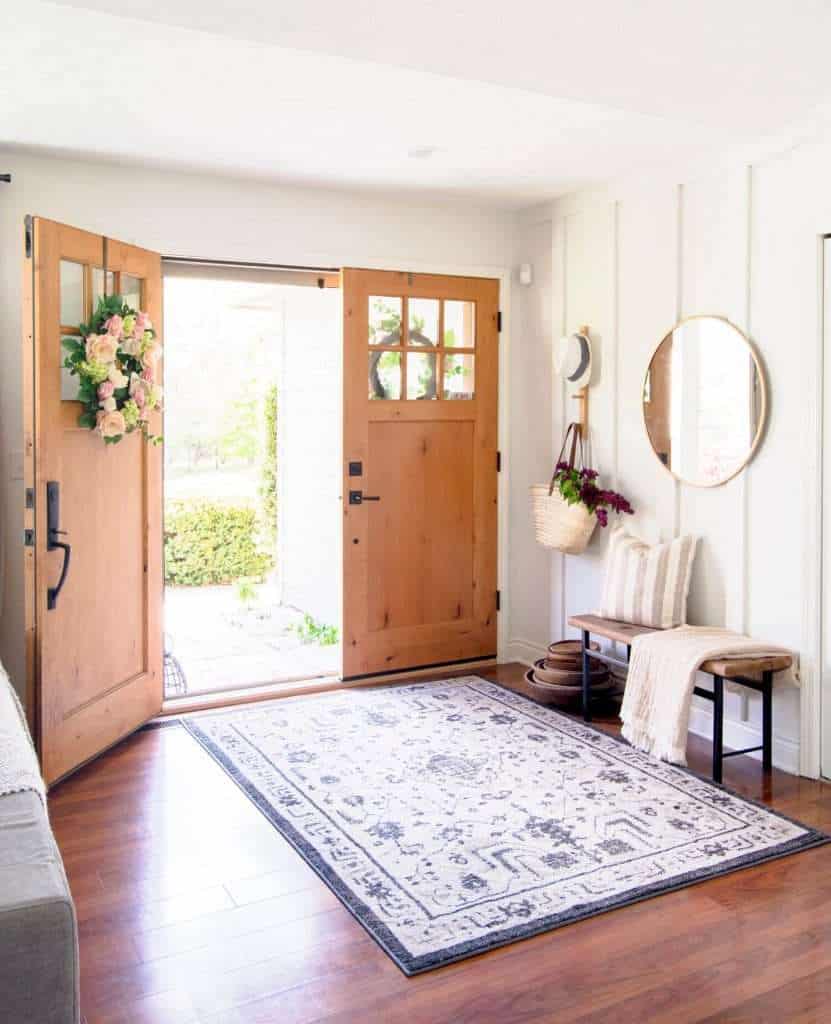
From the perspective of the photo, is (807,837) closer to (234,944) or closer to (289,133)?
(234,944)

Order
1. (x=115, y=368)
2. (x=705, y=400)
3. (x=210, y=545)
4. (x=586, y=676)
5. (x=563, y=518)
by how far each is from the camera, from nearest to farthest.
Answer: (x=115, y=368)
(x=705, y=400)
(x=586, y=676)
(x=563, y=518)
(x=210, y=545)

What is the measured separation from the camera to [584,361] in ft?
15.9

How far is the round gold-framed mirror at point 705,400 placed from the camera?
3918mm

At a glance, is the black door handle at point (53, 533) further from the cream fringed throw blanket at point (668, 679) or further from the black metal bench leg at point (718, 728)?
the black metal bench leg at point (718, 728)

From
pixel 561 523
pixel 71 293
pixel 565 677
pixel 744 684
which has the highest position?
pixel 71 293

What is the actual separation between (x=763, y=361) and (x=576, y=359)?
1.17 meters

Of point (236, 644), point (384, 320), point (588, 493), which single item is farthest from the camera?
point (236, 644)

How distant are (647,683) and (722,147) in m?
2.20

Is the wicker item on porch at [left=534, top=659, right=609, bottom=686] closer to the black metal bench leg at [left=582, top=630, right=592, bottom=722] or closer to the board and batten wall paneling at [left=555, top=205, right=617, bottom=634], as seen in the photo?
the black metal bench leg at [left=582, top=630, right=592, bottom=722]

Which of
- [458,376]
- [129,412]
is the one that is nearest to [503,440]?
[458,376]

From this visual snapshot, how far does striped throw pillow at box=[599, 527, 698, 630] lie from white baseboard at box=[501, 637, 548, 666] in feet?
3.25

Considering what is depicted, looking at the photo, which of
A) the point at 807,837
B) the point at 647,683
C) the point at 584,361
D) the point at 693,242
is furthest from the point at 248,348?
the point at 807,837

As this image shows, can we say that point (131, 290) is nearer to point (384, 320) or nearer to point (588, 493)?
point (384, 320)

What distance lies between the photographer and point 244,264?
4.72 m
